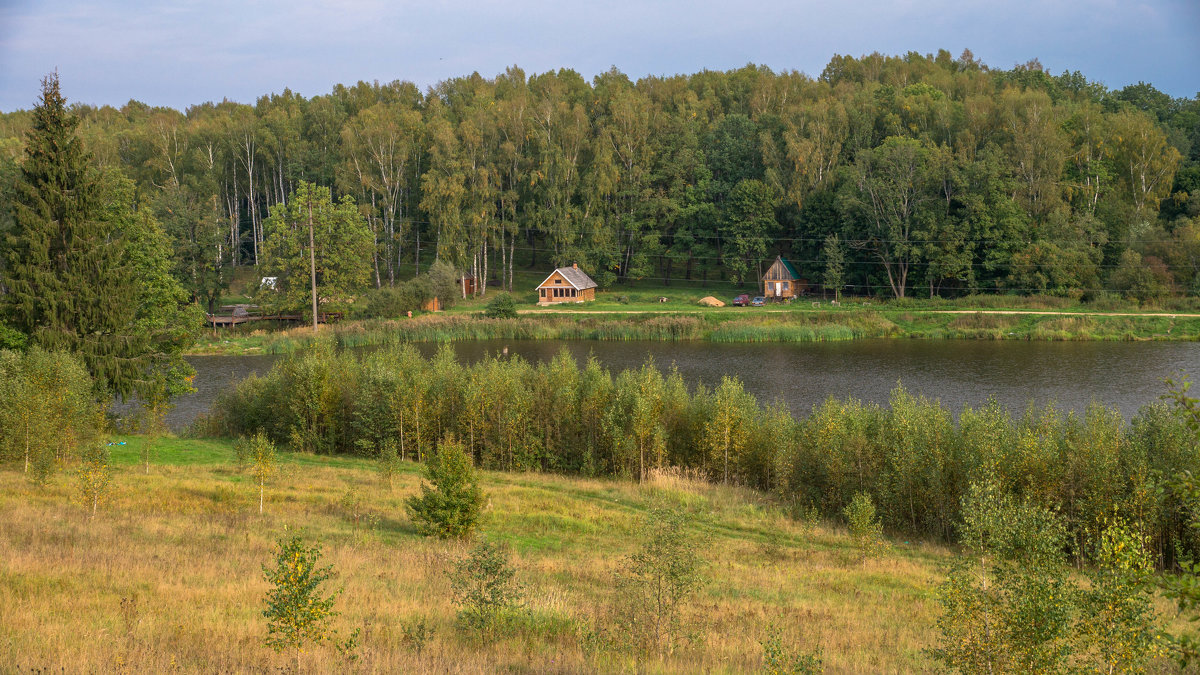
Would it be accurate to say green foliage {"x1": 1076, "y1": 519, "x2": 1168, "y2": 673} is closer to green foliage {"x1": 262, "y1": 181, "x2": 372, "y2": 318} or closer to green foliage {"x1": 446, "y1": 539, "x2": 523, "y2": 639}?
green foliage {"x1": 446, "y1": 539, "x2": 523, "y2": 639}

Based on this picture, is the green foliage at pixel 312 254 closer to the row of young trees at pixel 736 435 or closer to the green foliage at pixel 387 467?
the row of young trees at pixel 736 435

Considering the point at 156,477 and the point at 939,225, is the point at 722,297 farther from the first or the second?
the point at 156,477

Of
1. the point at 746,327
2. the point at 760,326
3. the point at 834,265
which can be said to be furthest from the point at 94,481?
the point at 834,265

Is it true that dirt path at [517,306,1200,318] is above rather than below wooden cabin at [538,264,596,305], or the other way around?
below

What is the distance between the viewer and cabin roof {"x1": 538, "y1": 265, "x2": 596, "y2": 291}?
69562 mm

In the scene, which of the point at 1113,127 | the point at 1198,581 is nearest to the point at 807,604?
the point at 1198,581

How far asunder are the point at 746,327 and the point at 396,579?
149 ft

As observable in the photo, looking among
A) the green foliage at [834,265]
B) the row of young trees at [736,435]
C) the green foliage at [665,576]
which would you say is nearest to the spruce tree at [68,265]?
the row of young trees at [736,435]

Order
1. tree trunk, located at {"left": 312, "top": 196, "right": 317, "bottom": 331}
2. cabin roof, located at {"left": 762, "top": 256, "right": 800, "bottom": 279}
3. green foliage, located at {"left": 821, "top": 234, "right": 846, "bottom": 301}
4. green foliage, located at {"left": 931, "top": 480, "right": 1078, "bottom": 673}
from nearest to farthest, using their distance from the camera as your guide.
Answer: green foliage, located at {"left": 931, "top": 480, "right": 1078, "bottom": 673} < tree trunk, located at {"left": 312, "top": 196, "right": 317, "bottom": 331} < green foliage, located at {"left": 821, "top": 234, "right": 846, "bottom": 301} < cabin roof, located at {"left": 762, "top": 256, "right": 800, "bottom": 279}

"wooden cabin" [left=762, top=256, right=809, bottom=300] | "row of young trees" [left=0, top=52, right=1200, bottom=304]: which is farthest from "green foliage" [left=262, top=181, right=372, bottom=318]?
"wooden cabin" [left=762, top=256, right=809, bottom=300]

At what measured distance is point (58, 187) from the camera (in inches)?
1075

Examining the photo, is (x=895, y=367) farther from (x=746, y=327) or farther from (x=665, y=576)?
(x=665, y=576)

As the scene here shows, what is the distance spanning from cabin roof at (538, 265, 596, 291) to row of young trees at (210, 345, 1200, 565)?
37.2 meters

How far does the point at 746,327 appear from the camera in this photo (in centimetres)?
5750
